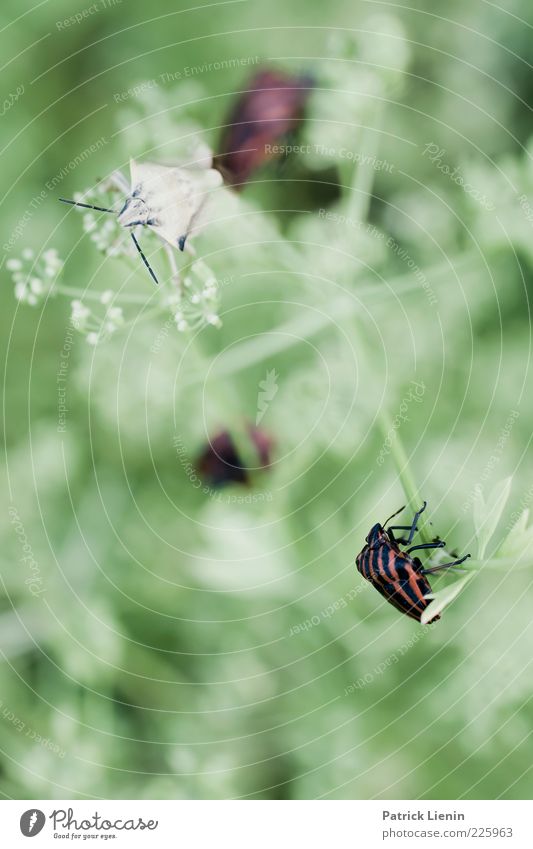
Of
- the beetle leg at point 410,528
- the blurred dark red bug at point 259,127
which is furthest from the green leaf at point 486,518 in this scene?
the blurred dark red bug at point 259,127

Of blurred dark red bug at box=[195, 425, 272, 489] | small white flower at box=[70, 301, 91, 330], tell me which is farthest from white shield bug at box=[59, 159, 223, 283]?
blurred dark red bug at box=[195, 425, 272, 489]

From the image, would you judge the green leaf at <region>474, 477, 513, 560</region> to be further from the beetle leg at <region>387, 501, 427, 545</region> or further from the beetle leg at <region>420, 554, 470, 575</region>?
the beetle leg at <region>387, 501, 427, 545</region>

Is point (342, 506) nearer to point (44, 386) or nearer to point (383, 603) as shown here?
point (383, 603)

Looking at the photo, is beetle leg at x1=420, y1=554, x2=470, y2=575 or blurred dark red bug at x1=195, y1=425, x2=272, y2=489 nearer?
beetle leg at x1=420, y1=554, x2=470, y2=575

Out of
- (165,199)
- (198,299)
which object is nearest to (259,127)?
(165,199)
